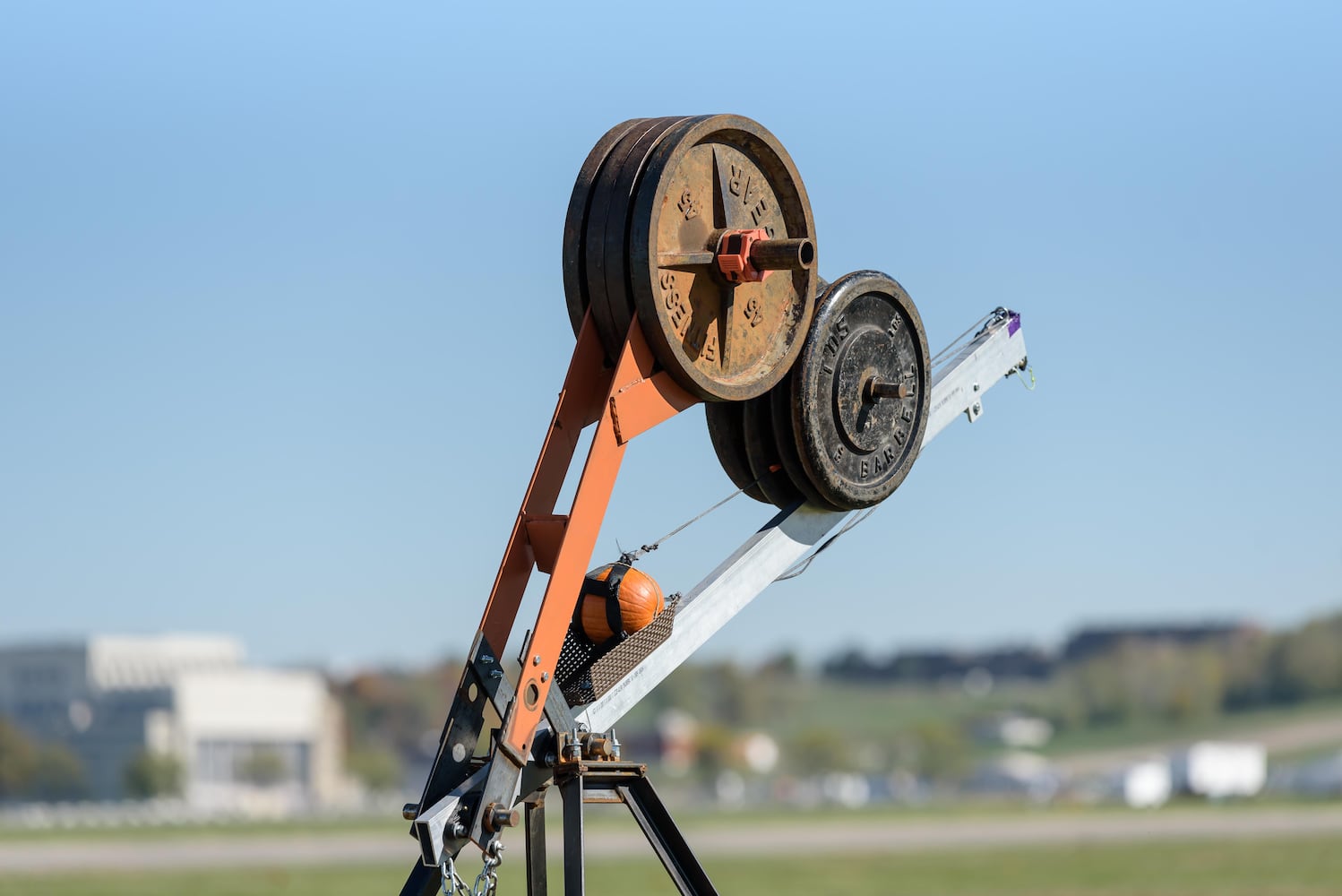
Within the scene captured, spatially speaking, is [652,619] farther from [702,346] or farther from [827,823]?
[827,823]

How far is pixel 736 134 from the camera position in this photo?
7805 millimetres

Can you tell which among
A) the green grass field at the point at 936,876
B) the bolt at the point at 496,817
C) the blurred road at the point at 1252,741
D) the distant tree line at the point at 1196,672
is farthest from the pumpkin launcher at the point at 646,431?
the distant tree line at the point at 1196,672

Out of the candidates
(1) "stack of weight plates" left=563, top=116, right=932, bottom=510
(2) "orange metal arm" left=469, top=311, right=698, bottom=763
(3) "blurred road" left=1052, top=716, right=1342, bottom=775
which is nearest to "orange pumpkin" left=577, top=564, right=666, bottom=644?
(2) "orange metal arm" left=469, top=311, right=698, bottom=763

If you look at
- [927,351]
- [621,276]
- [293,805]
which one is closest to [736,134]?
[621,276]

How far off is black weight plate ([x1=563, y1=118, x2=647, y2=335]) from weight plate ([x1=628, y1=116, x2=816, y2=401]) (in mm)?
263

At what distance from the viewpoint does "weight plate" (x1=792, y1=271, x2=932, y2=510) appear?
8.29 m

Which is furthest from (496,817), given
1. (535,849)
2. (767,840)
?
(767,840)

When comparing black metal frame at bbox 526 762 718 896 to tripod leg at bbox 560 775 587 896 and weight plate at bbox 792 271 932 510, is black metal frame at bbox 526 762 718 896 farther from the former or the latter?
weight plate at bbox 792 271 932 510

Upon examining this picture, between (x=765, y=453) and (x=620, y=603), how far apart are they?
3.82ft

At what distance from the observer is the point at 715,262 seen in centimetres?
770

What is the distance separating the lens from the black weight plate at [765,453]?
8383mm

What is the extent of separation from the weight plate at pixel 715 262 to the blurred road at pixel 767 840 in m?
28.0

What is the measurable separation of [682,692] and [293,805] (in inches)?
1746

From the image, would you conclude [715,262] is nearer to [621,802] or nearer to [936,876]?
[621,802]
